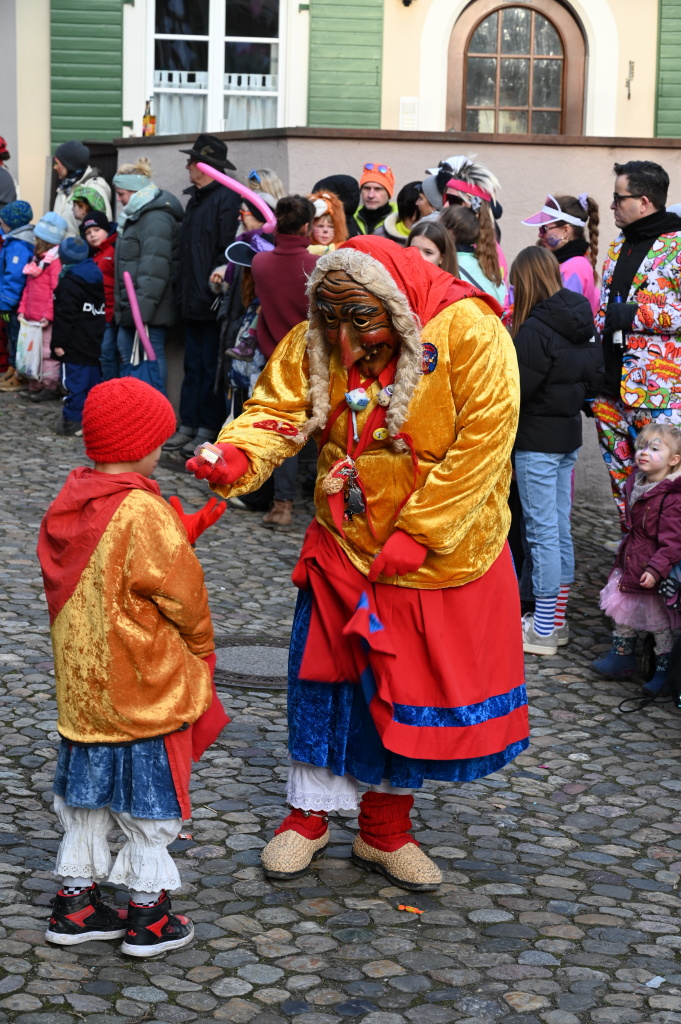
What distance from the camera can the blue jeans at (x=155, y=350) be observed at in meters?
9.76

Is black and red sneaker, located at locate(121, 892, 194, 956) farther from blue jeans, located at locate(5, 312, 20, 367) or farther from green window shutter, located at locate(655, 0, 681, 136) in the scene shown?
green window shutter, located at locate(655, 0, 681, 136)

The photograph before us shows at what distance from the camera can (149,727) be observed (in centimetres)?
326

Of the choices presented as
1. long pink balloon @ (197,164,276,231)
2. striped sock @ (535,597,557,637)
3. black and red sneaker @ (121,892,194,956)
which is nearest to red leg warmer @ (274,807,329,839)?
black and red sneaker @ (121,892,194,956)

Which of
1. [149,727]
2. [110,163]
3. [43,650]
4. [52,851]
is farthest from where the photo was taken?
[110,163]

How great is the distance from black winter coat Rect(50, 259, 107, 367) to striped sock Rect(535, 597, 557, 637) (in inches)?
192

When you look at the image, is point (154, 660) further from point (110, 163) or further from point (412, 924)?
point (110, 163)

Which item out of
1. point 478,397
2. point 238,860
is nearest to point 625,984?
point 238,860

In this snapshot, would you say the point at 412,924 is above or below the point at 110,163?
below

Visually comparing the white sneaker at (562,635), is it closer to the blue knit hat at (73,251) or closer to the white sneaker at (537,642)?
the white sneaker at (537,642)

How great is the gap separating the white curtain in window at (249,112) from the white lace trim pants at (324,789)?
34.5ft

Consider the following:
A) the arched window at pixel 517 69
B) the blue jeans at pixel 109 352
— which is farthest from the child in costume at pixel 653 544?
the arched window at pixel 517 69

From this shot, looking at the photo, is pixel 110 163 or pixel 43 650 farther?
pixel 110 163

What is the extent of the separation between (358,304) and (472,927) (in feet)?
5.54

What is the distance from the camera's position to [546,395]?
243 inches
